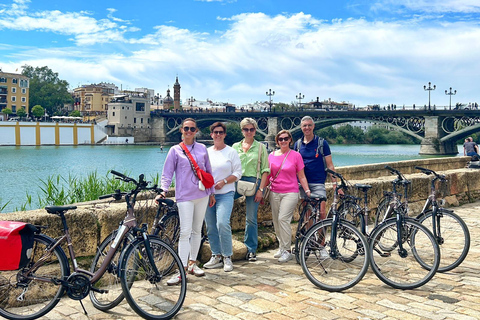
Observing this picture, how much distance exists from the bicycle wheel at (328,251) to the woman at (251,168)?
0.79 meters

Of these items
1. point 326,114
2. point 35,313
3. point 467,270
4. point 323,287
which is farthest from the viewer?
point 326,114

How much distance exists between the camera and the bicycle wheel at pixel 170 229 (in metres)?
4.24

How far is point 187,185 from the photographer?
4.08 metres

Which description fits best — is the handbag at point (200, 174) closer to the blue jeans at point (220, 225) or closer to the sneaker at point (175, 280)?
the blue jeans at point (220, 225)

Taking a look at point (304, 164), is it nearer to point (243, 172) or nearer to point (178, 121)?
point (243, 172)

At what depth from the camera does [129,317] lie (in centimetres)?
337

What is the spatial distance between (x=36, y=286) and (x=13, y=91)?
304ft

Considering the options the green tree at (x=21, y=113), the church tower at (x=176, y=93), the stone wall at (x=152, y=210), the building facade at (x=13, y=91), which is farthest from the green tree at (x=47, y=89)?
the stone wall at (x=152, y=210)

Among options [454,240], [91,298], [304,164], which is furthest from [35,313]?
[454,240]

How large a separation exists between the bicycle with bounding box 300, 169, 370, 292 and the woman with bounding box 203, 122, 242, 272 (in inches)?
29.5

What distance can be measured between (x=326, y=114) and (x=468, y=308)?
51.4m

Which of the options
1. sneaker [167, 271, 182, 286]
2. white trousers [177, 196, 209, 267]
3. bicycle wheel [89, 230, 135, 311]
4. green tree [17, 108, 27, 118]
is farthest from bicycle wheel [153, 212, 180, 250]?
green tree [17, 108, 27, 118]

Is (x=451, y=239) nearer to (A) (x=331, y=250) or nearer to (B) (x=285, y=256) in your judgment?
(A) (x=331, y=250)

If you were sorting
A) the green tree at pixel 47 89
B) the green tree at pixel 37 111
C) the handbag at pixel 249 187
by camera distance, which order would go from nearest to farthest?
the handbag at pixel 249 187 → the green tree at pixel 37 111 → the green tree at pixel 47 89
